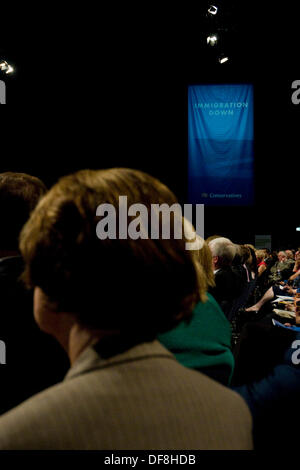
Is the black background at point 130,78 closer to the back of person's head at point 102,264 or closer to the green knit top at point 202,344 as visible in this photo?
the green knit top at point 202,344

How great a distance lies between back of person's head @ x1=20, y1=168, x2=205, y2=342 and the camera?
0.59 meters

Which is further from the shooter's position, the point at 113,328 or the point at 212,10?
the point at 212,10

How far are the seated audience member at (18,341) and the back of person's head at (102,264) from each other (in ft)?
1.81

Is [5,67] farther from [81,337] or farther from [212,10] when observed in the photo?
[81,337]

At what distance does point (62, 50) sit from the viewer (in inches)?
279

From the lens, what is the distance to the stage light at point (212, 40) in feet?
23.9

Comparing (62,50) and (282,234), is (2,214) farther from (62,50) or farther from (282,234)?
(282,234)

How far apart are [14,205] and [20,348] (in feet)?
1.41

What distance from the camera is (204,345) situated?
127cm

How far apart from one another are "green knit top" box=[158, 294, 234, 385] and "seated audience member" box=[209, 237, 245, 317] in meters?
1.74
